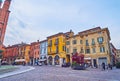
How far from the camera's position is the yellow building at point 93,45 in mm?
37125

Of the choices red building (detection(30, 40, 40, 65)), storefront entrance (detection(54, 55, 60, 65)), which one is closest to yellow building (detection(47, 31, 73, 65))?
storefront entrance (detection(54, 55, 60, 65))

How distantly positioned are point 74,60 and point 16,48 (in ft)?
167

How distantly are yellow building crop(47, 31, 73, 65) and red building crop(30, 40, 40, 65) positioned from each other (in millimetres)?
8548

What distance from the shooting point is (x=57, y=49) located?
47.8 m

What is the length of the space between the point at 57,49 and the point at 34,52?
16343 millimetres

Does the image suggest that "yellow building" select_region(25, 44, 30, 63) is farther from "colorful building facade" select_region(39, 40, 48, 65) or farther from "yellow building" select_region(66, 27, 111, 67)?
"yellow building" select_region(66, 27, 111, 67)

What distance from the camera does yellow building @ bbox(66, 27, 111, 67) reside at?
1462 inches

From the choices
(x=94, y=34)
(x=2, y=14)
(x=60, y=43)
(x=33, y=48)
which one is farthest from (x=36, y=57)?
(x=2, y=14)

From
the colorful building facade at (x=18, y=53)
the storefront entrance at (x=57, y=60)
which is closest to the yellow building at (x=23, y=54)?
the colorful building facade at (x=18, y=53)

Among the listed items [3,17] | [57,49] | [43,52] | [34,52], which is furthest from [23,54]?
[3,17]

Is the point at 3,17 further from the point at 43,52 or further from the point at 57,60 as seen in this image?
the point at 43,52

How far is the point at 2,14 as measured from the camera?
25578 millimetres

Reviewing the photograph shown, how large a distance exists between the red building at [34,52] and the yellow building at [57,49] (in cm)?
855

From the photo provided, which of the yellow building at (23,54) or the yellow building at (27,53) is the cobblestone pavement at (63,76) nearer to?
the yellow building at (27,53)
